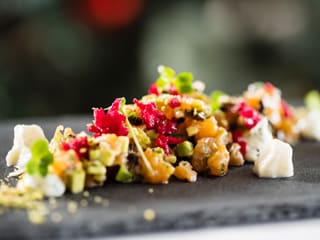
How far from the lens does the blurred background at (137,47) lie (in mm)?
6727

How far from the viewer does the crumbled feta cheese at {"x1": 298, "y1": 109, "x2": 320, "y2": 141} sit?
3.34 m

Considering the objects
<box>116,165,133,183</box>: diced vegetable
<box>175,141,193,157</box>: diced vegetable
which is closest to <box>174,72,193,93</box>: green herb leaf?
<box>175,141,193,157</box>: diced vegetable

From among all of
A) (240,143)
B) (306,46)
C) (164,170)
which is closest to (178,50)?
(306,46)

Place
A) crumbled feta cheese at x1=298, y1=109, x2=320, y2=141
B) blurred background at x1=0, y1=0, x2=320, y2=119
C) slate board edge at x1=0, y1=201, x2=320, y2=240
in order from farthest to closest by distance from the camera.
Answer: blurred background at x1=0, y1=0, x2=320, y2=119, crumbled feta cheese at x1=298, y1=109, x2=320, y2=141, slate board edge at x1=0, y1=201, x2=320, y2=240

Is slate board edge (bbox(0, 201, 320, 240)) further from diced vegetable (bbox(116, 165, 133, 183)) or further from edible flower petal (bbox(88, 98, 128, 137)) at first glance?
edible flower petal (bbox(88, 98, 128, 137))

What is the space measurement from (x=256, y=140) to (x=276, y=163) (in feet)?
1.24

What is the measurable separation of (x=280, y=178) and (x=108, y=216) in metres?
0.86

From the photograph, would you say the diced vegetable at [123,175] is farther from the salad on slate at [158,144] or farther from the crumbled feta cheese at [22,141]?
the crumbled feta cheese at [22,141]

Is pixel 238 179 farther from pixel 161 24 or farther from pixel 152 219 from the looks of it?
pixel 161 24

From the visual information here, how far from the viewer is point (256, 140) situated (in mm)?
2826

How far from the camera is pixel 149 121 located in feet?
8.10

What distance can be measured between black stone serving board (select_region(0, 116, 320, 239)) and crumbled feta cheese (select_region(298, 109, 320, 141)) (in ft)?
2.90

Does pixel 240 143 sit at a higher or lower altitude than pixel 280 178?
higher

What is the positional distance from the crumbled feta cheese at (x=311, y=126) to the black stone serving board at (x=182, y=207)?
89cm
